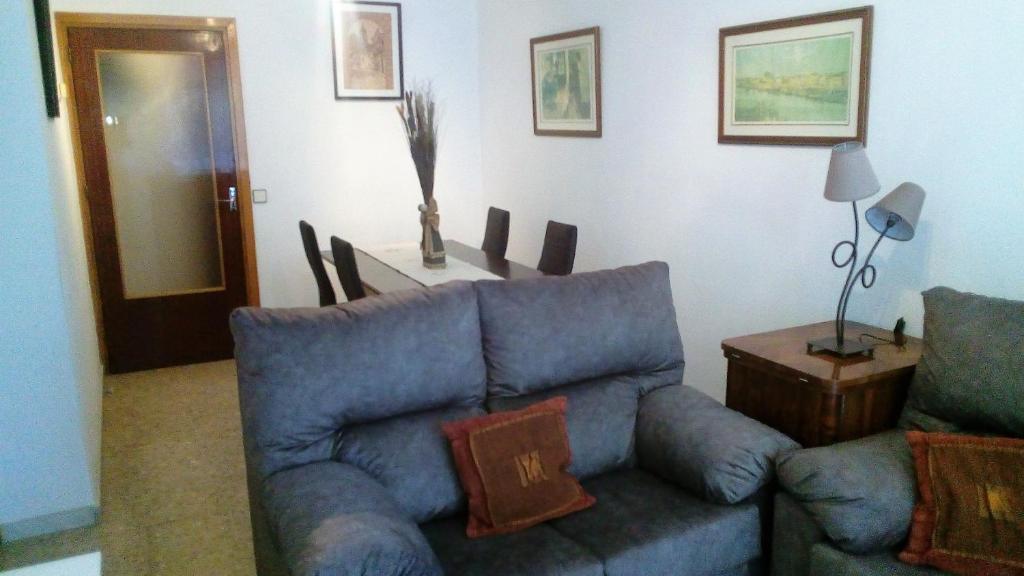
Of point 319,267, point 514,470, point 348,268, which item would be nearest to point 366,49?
point 319,267

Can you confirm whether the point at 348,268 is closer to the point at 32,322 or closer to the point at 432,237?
the point at 432,237

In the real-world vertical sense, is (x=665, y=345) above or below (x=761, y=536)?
above

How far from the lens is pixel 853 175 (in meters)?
2.27

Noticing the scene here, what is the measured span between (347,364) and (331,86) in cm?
341

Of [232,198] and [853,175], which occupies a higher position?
[853,175]

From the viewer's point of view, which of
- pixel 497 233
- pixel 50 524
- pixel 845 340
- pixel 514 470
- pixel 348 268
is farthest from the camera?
pixel 497 233

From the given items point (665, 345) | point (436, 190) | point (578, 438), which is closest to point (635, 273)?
point (665, 345)

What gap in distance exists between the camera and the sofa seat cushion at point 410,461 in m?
2.06

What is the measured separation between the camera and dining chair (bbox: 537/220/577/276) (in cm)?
386

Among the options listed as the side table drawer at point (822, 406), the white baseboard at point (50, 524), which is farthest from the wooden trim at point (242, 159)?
the side table drawer at point (822, 406)

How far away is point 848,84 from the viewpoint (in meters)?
2.77

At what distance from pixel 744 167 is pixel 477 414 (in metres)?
1.77

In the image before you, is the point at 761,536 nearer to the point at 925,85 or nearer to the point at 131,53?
the point at 925,85

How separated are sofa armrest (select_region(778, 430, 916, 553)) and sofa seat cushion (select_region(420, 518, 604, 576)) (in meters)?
0.58
